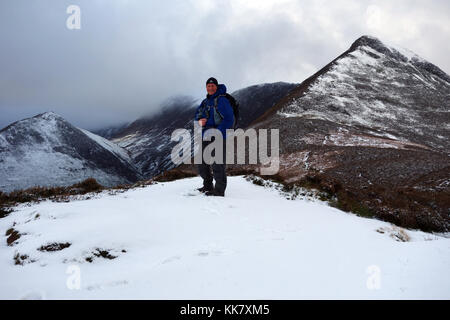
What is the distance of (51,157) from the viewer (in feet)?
97.4

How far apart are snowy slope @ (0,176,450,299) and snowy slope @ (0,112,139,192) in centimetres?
2370

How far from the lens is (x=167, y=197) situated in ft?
24.5

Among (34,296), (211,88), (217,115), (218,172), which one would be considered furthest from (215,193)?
(34,296)

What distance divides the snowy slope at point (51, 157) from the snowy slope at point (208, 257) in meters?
23.7

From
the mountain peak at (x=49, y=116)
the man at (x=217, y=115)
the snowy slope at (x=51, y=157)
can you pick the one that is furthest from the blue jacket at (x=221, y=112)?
the mountain peak at (x=49, y=116)

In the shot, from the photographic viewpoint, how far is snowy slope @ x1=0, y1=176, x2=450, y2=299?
2.97 meters

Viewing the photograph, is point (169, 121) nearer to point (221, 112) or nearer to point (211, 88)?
point (211, 88)

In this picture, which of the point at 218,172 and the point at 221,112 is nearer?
the point at 221,112

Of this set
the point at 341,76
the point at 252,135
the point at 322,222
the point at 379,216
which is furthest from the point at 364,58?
the point at 322,222

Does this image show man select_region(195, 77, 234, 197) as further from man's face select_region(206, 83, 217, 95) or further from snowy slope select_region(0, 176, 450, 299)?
snowy slope select_region(0, 176, 450, 299)

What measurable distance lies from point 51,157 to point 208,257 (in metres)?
31.9

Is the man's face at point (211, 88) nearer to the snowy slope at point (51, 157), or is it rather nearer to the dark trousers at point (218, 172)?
the dark trousers at point (218, 172)

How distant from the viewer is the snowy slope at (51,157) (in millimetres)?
26312
